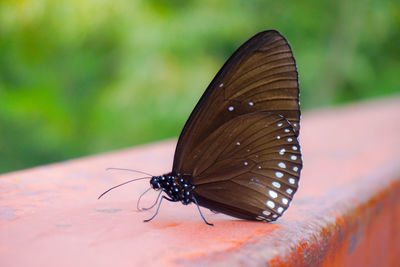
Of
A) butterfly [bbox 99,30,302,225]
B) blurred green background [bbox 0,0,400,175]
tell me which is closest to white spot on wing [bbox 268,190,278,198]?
butterfly [bbox 99,30,302,225]

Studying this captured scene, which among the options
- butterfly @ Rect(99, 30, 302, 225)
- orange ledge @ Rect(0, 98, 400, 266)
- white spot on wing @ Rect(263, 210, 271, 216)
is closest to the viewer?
orange ledge @ Rect(0, 98, 400, 266)

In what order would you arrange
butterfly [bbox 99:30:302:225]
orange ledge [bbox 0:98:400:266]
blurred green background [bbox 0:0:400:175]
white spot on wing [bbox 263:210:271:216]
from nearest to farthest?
1. orange ledge [bbox 0:98:400:266]
2. white spot on wing [bbox 263:210:271:216]
3. butterfly [bbox 99:30:302:225]
4. blurred green background [bbox 0:0:400:175]

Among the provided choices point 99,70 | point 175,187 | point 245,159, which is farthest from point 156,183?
point 99,70

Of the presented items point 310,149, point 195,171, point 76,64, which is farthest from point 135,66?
point 195,171

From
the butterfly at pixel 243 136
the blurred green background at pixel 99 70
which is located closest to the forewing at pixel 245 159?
the butterfly at pixel 243 136

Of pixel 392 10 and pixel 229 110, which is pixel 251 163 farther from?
pixel 392 10

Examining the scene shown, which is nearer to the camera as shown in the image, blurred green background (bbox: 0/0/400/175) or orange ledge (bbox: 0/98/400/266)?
Answer: orange ledge (bbox: 0/98/400/266)

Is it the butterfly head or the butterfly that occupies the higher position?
the butterfly

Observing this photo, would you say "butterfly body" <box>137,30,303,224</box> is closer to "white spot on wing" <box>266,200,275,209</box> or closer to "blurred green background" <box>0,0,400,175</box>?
"white spot on wing" <box>266,200,275,209</box>
